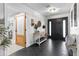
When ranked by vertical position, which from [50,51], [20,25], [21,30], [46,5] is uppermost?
[46,5]

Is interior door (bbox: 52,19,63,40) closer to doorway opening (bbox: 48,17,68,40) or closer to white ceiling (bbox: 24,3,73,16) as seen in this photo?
doorway opening (bbox: 48,17,68,40)

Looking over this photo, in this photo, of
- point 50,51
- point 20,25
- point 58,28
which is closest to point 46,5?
point 58,28

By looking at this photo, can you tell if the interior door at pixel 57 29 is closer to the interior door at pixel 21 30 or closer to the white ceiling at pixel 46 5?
the white ceiling at pixel 46 5

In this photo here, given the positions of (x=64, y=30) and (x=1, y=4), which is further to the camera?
(x=64, y=30)

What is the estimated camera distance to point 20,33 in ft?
11.9

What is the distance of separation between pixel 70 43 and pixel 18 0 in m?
1.74

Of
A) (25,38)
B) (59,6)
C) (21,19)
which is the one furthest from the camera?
(25,38)

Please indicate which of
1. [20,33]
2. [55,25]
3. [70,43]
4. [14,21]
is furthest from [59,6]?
[20,33]

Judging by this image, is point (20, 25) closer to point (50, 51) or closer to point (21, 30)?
point (21, 30)

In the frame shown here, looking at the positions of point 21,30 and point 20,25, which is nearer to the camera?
point 20,25

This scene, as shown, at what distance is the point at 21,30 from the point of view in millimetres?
3574

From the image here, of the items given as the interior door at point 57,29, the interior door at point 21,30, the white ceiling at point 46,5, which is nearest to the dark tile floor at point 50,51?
the interior door at point 57,29

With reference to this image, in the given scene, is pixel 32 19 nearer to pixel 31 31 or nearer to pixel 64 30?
pixel 31 31

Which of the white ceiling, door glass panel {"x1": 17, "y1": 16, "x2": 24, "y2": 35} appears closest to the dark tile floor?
door glass panel {"x1": 17, "y1": 16, "x2": 24, "y2": 35}
